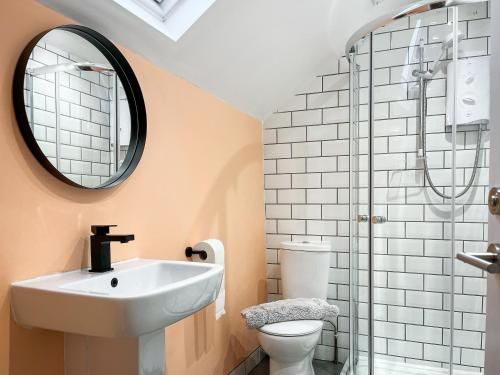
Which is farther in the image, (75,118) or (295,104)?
(295,104)

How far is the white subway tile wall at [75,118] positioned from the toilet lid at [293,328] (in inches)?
49.0

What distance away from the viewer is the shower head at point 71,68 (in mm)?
1191

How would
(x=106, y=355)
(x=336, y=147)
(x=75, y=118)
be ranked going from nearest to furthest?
1. (x=106, y=355)
2. (x=75, y=118)
3. (x=336, y=147)

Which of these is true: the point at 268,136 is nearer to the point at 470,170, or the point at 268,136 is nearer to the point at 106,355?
the point at 470,170

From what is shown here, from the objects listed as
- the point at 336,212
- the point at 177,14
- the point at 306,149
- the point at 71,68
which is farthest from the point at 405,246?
the point at 71,68

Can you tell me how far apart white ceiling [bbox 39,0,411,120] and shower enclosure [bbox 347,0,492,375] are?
16.2 inches

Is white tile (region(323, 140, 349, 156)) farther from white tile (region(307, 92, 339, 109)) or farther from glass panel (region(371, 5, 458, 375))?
glass panel (region(371, 5, 458, 375))

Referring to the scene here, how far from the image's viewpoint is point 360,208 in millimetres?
2094

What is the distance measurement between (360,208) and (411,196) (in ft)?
1.18

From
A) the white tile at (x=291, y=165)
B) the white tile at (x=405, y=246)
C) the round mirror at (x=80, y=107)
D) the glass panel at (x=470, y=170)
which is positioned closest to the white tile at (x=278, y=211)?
the white tile at (x=291, y=165)

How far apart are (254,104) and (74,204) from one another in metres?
1.67

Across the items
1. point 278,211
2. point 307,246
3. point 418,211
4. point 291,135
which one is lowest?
point 307,246

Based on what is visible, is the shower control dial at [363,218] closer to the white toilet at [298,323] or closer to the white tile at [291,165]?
the white toilet at [298,323]

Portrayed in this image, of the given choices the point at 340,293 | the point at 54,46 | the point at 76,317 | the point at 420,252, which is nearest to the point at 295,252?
the point at 340,293
